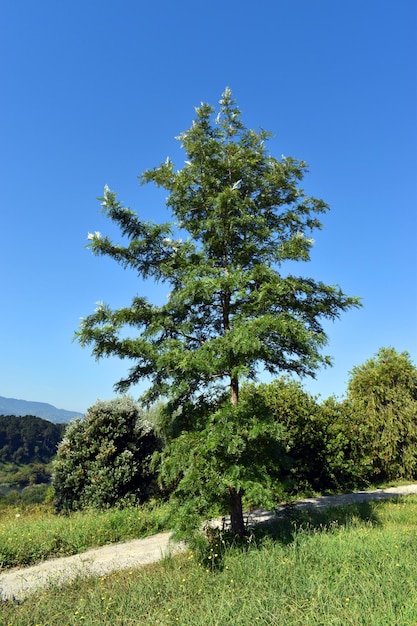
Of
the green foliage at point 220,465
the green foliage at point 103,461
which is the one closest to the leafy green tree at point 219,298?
the green foliage at point 220,465

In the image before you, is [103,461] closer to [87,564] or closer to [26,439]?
[87,564]

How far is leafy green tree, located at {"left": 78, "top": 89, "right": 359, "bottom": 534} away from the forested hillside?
38.6 metres

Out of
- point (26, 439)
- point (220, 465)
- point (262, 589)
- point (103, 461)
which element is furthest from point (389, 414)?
point (26, 439)

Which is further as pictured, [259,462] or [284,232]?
[284,232]

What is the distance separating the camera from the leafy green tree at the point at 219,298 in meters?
5.28

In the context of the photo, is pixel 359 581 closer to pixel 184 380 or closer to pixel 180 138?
pixel 184 380

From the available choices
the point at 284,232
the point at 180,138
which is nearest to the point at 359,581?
the point at 284,232

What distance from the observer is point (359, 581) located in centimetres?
418

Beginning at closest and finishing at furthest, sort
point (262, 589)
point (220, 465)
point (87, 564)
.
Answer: point (262, 589)
point (220, 465)
point (87, 564)

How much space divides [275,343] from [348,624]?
11.9ft

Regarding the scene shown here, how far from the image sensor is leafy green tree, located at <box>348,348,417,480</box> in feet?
40.7

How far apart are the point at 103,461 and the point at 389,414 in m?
9.23

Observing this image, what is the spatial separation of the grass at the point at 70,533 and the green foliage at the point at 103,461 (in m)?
0.57

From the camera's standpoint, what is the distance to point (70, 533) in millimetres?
7207
